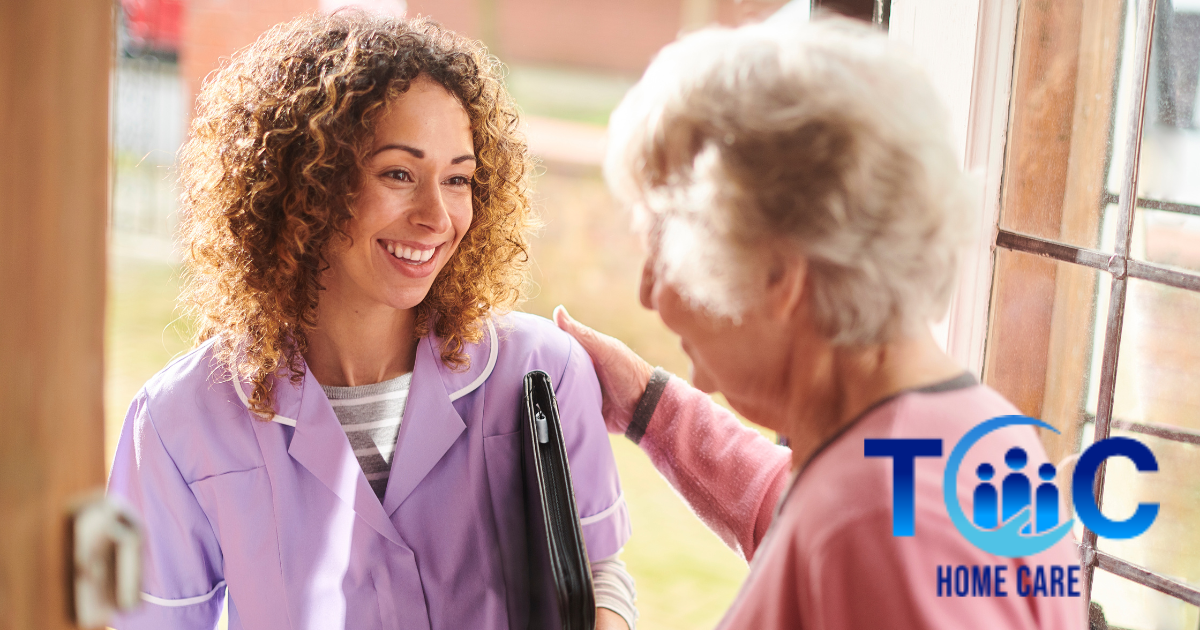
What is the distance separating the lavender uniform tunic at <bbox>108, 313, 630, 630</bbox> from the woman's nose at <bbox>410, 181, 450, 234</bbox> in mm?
239

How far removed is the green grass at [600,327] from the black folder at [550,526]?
9.44ft

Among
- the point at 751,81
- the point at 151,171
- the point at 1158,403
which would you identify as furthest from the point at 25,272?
the point at 151,171

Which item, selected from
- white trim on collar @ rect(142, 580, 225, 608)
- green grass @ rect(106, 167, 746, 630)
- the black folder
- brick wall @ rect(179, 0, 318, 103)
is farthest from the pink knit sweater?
brick wall @ rect(179, 0, 318, 103)

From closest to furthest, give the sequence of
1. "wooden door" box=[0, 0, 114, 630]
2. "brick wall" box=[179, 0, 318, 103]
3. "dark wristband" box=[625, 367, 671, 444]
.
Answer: "wooden door" box=[0, 0, 114, 630] → "dark wristband" box=[625, 367, 671, 444] → "brick wall" box=[179, 0, 318, 103]

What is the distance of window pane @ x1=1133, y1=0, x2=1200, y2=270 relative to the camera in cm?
113

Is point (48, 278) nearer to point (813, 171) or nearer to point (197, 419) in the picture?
point (813, 171)

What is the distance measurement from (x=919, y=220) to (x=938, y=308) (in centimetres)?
12

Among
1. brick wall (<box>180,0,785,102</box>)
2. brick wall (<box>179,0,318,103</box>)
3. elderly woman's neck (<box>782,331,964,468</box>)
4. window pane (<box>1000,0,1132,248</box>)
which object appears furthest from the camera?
brick wall (<box>180,0,785,102</box>)

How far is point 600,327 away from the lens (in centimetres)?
649

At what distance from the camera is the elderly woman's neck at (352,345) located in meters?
1.44

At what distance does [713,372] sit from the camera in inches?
37.8

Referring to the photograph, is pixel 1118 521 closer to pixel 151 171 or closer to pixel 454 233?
pixel 454 233

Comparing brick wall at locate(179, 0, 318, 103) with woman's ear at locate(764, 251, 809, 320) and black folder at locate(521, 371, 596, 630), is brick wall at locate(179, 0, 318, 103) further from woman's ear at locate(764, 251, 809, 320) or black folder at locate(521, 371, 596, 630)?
woman's ear at locate(764, 251, 809, 320)

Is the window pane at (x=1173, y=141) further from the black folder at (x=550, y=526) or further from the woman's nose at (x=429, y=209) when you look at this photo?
the woman's nose at (x=429, y=209)
